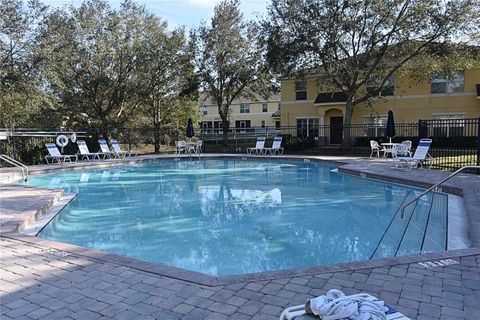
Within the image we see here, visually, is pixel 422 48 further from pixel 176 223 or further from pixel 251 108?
pixel 251 108

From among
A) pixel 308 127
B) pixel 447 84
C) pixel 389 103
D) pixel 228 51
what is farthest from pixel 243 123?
pixel 447 84

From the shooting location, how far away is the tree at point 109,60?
19047 mm

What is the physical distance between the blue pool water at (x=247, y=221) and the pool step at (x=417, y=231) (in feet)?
0.05

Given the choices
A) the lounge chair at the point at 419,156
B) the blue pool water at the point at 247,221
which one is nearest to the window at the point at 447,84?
the lounge chair at the point at 419,156

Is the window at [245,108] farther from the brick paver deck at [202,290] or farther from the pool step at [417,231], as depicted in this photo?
the brick paver deck at [202,290]

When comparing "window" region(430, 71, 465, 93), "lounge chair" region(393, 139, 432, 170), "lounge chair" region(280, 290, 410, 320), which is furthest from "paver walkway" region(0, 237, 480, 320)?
"window" region(430, 71, 465, 93)

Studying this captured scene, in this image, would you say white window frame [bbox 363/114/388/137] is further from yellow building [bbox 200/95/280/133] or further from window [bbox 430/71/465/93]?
yellow building [bbox 200/95/280/133]

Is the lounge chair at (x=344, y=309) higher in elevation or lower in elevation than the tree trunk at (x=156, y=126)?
lower

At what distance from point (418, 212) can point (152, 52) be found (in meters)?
17.4

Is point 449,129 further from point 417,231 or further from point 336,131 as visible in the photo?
point 417,231

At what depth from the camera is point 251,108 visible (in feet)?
146

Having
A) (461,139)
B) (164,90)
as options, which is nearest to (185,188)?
(164,90)

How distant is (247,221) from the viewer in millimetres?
6605

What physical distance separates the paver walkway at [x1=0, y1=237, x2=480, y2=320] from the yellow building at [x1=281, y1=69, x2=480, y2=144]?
16431 mm
